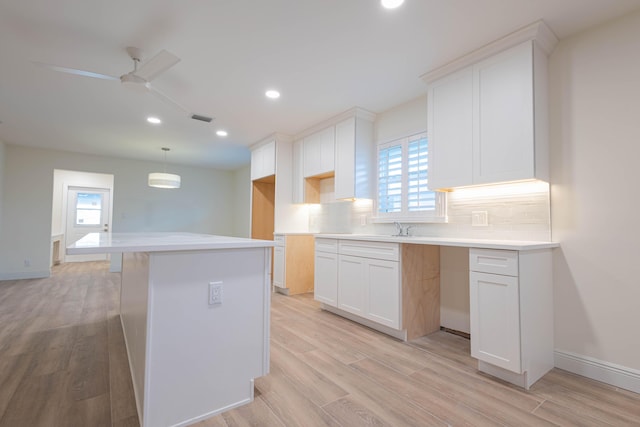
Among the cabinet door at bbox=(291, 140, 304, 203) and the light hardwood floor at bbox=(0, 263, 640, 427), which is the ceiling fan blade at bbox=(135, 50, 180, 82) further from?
the cabinet door at bbox=(291, 140, 304, 203)

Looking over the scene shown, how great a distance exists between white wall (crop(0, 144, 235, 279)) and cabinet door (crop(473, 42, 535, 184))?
6721 millimetres

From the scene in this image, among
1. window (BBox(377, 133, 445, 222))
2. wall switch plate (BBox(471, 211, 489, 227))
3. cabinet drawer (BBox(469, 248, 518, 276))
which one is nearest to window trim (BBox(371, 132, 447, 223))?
window (BBox(377, 133, 445, 222))

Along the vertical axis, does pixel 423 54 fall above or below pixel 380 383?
above

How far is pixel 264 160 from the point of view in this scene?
5.11 meters

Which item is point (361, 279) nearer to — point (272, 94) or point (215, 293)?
point (215, 293)

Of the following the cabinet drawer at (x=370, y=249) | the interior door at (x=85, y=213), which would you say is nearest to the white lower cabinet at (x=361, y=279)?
the cabinet drawer at (x=370, y=249)

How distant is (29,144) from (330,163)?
18.6ft

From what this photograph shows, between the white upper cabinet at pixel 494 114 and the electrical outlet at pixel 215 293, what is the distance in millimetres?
2080

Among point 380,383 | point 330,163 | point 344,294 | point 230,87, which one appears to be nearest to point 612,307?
point 380,383

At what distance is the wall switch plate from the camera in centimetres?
265

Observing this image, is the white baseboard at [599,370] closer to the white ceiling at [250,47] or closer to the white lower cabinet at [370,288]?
the white lower cabinet at [370,288]

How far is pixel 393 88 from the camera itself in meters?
3.12

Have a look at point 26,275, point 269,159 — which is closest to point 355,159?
point 269,159

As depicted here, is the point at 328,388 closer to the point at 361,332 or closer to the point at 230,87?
the point at 361,332
